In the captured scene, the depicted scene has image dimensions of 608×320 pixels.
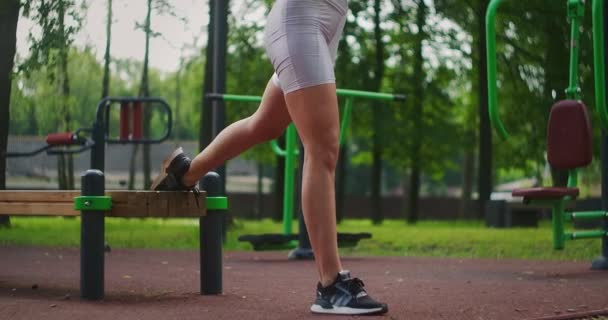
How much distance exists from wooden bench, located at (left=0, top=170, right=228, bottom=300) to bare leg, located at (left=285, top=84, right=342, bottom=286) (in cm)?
73

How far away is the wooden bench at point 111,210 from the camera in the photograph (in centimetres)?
402

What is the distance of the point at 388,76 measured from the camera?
20.2m

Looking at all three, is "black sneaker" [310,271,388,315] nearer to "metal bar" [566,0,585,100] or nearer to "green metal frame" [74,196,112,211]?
"green metal frame" [74,196,112,211]

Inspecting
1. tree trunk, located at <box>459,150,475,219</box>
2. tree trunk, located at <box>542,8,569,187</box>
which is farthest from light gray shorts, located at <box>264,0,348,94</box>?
tree trunk, located at <box>459,150,475,219</box>

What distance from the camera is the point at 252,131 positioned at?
13.0 feet

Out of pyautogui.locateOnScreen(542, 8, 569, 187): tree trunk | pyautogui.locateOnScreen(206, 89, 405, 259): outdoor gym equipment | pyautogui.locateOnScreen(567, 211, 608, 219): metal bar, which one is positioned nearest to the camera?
pyautogui.locateOnScreen(567, 211, 608, 219): metal bar

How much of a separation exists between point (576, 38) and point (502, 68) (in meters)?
8.41

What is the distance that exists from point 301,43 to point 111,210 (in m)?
1.16

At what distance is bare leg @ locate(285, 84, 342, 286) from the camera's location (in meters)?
3.58

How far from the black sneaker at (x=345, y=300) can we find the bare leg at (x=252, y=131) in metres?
0.73

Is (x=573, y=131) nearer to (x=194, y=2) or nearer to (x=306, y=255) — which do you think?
(x=306, y=255)

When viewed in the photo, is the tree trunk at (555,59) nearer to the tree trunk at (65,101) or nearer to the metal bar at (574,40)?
the metal bar at (574,40)

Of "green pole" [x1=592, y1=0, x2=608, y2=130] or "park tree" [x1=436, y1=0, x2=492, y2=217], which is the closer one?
"green pole" [x1=592, y1=0, x2=608, y2=130]

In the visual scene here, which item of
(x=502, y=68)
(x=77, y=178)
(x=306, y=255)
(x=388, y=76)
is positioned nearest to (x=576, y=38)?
(x=306, y=255)
